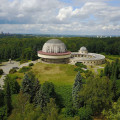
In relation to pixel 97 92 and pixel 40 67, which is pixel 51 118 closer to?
pixel 97 92

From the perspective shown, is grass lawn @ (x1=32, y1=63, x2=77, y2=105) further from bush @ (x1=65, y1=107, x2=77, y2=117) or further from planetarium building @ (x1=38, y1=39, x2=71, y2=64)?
planetarium building @ (x1=38, y1=39, x2=71, y2=64)

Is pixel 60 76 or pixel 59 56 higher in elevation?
pixel 59 56

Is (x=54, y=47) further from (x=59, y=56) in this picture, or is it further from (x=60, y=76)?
(x=60, y=76)

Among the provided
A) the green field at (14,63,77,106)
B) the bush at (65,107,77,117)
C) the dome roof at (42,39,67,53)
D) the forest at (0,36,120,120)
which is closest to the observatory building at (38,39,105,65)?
the dome roof at (42,39,67,53)

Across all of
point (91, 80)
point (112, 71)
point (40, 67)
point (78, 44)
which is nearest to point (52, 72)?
point (40, 67)

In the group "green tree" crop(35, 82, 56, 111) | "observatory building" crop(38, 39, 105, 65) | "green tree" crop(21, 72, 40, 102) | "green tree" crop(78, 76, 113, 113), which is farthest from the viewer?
"observatory building" crop(38, 39, 105, 65)

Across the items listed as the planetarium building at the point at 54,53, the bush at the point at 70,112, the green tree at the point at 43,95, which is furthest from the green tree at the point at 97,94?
the planetarium building at the point at 54,53

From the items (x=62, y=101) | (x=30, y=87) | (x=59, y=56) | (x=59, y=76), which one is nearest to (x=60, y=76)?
(x=59, y=76)

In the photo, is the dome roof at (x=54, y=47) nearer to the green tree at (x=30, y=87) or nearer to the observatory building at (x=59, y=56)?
the observatory building at (x=59, y=56)
